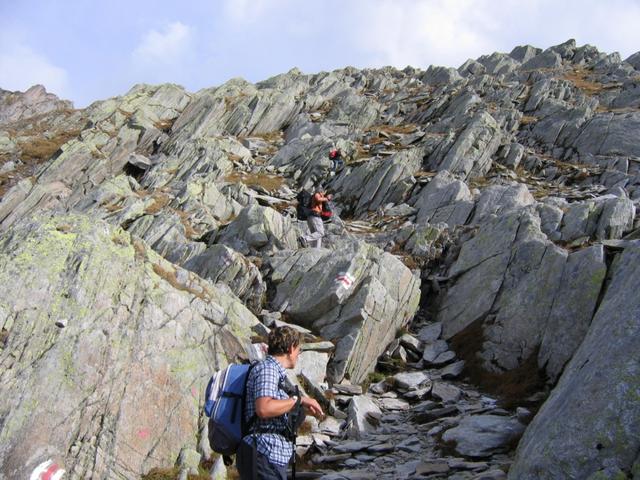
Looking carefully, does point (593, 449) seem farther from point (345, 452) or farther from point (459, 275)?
point (459, 275)

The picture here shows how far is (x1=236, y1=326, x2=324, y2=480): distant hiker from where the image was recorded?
240 inches

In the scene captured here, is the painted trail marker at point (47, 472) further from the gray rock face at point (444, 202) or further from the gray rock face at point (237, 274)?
the gray rock face at point (444, 202)

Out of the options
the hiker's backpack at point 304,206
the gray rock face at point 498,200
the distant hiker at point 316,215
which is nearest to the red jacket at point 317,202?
the distant hiker at point 316,215

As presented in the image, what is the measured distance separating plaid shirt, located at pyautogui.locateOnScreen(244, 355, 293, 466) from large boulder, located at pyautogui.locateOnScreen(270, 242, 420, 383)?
1004cm

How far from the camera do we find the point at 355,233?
103 ft

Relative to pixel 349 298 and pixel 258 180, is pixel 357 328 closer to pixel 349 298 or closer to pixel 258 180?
pixel 349 298

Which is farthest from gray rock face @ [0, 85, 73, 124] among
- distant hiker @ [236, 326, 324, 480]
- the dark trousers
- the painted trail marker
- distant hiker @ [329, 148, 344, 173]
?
the dark trousers

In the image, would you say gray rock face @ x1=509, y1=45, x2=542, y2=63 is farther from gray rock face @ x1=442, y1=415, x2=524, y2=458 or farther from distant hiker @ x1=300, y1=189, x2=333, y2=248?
gray rock face @ x1=442, y1=415, x2=524, y2=458

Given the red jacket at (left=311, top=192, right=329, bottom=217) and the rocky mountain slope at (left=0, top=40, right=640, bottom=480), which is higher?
the red jacket at (left=311, top=192, right=329, bottom=217)

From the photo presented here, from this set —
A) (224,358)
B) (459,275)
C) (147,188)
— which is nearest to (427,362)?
(459,275)

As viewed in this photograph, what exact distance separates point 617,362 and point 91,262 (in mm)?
12470

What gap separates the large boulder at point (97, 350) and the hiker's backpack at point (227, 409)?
18.9ft

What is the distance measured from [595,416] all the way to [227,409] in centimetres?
558

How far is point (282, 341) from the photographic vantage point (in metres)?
6.77
